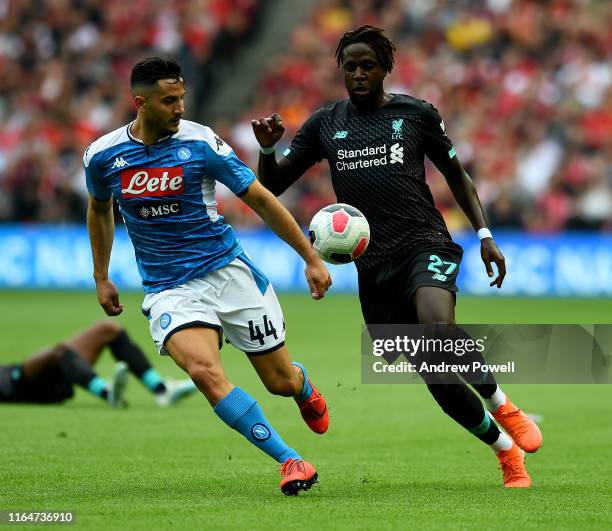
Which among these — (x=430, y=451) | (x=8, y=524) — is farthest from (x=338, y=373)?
(x=8, y=524)

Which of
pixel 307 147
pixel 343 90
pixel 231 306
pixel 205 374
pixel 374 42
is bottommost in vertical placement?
pixel 205 374

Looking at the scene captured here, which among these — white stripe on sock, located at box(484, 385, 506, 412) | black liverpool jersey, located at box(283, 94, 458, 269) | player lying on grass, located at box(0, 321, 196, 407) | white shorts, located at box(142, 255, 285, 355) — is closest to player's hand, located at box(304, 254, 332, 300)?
white shorts, located at box(142, 255, 285, 355)

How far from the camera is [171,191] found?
6.67 meters

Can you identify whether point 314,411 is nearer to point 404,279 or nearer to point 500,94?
point 404,279

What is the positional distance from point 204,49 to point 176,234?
58.1 ft

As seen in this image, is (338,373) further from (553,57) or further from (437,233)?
(553,57)

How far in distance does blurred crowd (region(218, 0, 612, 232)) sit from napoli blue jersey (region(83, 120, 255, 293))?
1374 centimetres

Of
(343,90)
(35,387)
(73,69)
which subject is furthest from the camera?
(73,69)

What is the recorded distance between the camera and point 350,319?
59.3ft

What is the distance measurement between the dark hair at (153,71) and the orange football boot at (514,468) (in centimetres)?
276

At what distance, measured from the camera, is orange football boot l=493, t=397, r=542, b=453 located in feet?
23.0

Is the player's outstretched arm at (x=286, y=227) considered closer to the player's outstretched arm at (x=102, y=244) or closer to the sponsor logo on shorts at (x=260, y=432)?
the sponsor logo on shorts at (x=260, y=432)

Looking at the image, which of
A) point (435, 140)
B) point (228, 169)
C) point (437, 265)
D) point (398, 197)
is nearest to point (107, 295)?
point (228, 169)

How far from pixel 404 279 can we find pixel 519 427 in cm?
108
